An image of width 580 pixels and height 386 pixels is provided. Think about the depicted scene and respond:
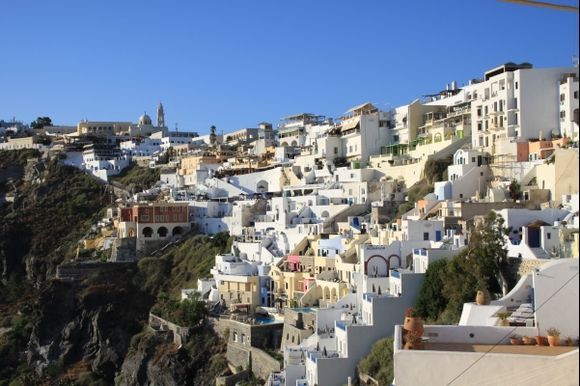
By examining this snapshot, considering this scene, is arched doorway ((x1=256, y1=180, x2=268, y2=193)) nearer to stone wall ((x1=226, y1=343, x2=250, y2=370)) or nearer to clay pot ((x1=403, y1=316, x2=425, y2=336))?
stone wall ((x1=226, y1=343, x2=250, y2=370))

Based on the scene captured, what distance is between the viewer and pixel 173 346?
36.0 m

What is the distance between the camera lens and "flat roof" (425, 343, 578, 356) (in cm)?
1162

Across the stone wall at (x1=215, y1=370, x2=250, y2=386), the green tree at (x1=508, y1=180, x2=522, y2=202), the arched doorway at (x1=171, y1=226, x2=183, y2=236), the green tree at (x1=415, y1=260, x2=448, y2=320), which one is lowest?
the stone wall at (x1=215, y1=370, x2=250, y2=386)

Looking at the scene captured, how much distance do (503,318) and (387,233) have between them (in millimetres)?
14889

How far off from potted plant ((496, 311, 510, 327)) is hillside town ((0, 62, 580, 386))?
0.07 metres

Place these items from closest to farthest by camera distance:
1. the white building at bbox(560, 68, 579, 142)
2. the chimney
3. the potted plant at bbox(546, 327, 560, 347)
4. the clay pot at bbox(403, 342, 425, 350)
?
the clay pot at bbox(403, 342, 425, 350), the potted plant at bbox(546, 327, 560, 347), the chimney, the white building at bbox(560, 68, 579, 142)

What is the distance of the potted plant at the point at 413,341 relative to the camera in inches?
468

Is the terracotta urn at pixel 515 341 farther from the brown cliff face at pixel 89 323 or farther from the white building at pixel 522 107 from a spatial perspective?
the brown cliff face at pixel 89 323

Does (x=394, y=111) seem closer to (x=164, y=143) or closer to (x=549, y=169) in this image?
(x=549, y=169)

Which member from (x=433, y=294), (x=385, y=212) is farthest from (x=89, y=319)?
(x=433, y=294)

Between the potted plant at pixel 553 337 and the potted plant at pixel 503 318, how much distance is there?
1.93 meters

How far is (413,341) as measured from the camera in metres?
12.0

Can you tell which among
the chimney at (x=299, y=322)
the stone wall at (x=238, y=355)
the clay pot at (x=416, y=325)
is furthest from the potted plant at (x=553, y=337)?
the stone wall at (x=238, y=355)

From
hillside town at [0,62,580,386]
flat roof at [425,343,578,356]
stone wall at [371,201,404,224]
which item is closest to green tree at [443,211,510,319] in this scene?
hillside town at [0,62,580,386]
